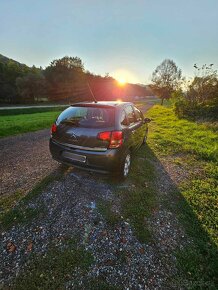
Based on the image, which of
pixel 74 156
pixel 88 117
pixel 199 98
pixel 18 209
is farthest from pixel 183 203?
pixel 199 98

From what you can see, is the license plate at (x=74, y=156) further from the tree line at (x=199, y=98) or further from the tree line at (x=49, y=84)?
the tree line at (x=49, y=84)

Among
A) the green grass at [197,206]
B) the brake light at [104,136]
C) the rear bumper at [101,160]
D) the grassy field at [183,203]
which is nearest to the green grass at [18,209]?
the grassy field at [183,203]

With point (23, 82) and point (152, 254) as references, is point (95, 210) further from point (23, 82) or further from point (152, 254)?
point (23, 82)

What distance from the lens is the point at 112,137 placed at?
137 inches

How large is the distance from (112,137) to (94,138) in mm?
351

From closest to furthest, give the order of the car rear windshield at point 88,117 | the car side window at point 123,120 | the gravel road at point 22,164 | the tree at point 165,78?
the car rear windshield at point 88,117, the car side window at point 123,120, the gravel road at point 22,164, the tree at point 165,78

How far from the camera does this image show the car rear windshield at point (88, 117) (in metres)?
3.62

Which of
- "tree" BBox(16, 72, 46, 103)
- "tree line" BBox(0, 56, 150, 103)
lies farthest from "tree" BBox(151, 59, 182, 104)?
"tree" BBox(16, 72, 46, 103)

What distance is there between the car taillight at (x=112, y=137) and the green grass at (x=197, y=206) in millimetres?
1650

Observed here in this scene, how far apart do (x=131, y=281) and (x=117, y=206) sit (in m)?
1.36

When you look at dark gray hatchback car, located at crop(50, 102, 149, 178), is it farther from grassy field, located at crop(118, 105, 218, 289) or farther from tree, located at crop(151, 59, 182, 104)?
tree, located at crop(151, 59, 182, 104)

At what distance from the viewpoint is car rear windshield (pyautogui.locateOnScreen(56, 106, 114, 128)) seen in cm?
362

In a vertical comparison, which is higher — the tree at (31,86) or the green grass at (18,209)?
the tree at (31,86)

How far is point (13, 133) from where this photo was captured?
29.8 feet
